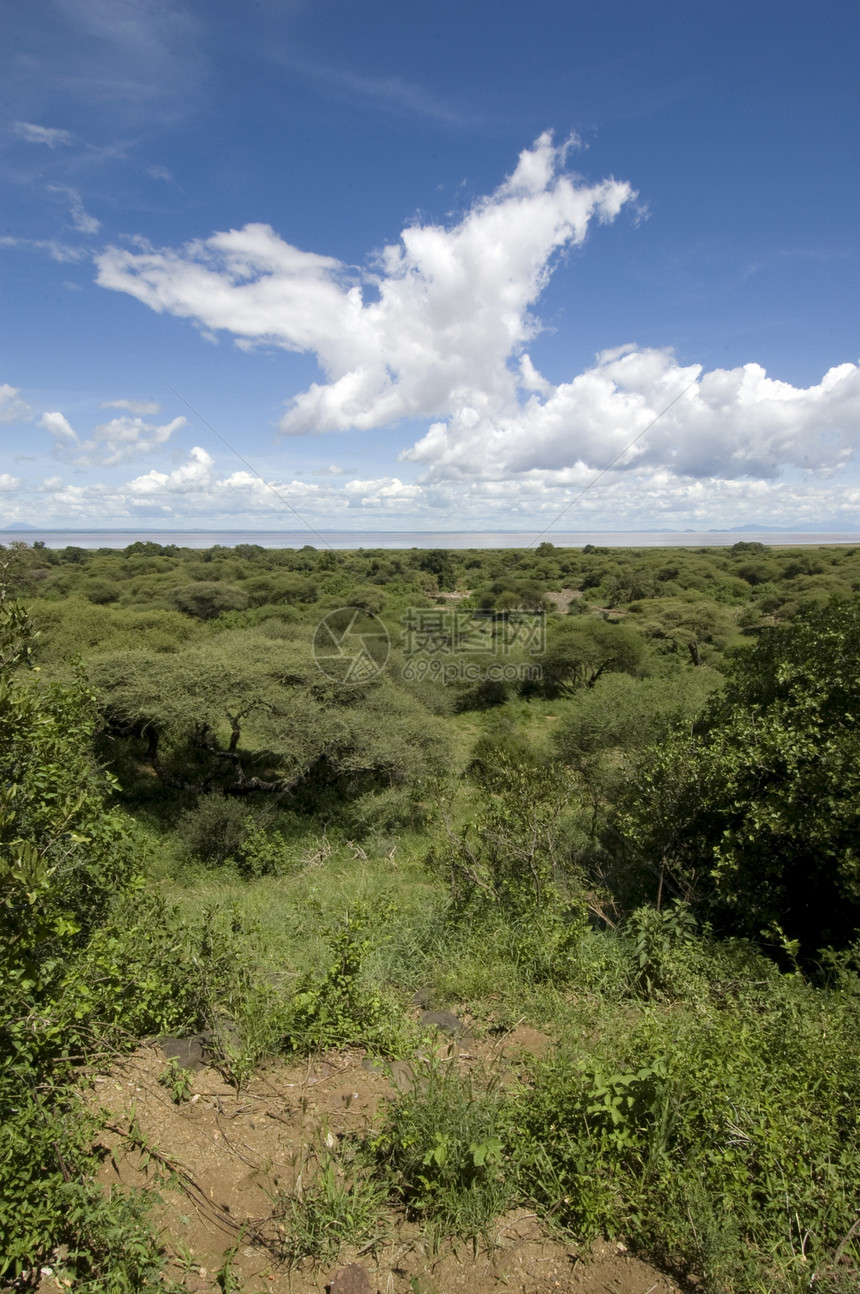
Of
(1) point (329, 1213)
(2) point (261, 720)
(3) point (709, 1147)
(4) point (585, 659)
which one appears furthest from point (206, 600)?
(3) point (709, 1147)

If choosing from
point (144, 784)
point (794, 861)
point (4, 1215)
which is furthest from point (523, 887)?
point (144, 784)

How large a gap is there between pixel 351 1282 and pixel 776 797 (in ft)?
17.2

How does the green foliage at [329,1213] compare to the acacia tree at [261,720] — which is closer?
the green foliage at [329,1213]

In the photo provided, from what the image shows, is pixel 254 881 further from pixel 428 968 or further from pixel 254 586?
pixel 254 586

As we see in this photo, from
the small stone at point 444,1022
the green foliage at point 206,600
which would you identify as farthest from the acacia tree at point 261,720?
the green foliage at point 206,600

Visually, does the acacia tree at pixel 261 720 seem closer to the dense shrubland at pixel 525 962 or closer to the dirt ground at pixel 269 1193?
the dense shrubland at pixel 525 962

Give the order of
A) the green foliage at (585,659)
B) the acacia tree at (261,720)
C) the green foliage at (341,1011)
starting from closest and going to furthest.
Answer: the green foliage at (341,1011)
the acacia tree at (261,720)
the green foliage at (585,659)

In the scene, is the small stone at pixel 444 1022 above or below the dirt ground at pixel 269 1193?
below

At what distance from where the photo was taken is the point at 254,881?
10.9 m

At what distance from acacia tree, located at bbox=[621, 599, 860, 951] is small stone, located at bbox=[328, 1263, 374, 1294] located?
4.04 meters

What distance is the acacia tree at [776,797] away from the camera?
5586 mm

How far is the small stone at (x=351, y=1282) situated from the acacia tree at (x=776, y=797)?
4040 millimetres

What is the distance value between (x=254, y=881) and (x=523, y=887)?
6.28m

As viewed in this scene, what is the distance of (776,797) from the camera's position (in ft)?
19.9
